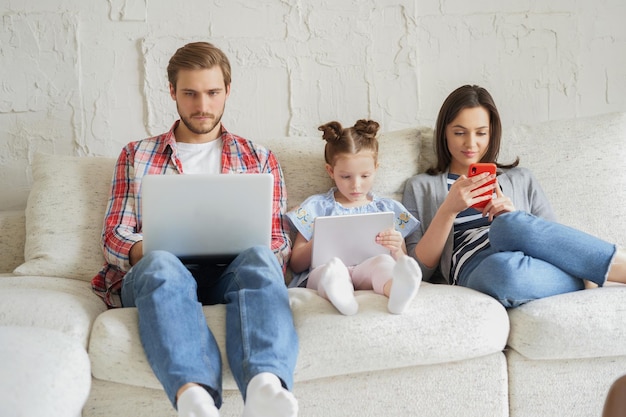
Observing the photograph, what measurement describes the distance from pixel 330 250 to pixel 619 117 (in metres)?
1.18

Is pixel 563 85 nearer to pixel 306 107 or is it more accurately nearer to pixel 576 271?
pixel 306 107

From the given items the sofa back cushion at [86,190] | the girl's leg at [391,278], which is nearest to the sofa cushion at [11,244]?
the sofa back cushion at [86,190]

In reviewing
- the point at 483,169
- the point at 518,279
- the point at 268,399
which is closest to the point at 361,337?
the point at 268,399

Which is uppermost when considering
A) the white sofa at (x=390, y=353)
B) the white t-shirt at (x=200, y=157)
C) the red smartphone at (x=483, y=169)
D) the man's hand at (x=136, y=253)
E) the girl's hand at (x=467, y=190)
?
the white t-shirt at (x=200, y=157)

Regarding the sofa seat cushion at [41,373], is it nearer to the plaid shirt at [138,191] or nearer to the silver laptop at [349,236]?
the plaid shirt at [138,191]

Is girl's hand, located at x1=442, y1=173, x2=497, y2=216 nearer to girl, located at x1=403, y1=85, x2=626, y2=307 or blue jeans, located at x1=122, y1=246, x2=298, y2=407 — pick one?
girl, located at x1=403, y1=85, x2=626, y2=307

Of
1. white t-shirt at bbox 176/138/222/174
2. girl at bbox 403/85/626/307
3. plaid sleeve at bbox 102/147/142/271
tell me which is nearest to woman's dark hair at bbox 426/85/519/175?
Answer: girl at bbox 403/85/626/307

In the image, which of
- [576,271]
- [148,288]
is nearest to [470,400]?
[576,271]

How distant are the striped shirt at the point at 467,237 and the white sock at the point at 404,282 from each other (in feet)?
1.58

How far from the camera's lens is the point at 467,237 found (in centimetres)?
214

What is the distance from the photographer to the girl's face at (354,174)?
2131 millimetres

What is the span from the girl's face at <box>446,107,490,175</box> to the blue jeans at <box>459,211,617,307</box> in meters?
0.40

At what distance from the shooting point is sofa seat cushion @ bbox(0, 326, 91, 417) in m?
1.29

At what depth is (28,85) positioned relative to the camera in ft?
8.45
